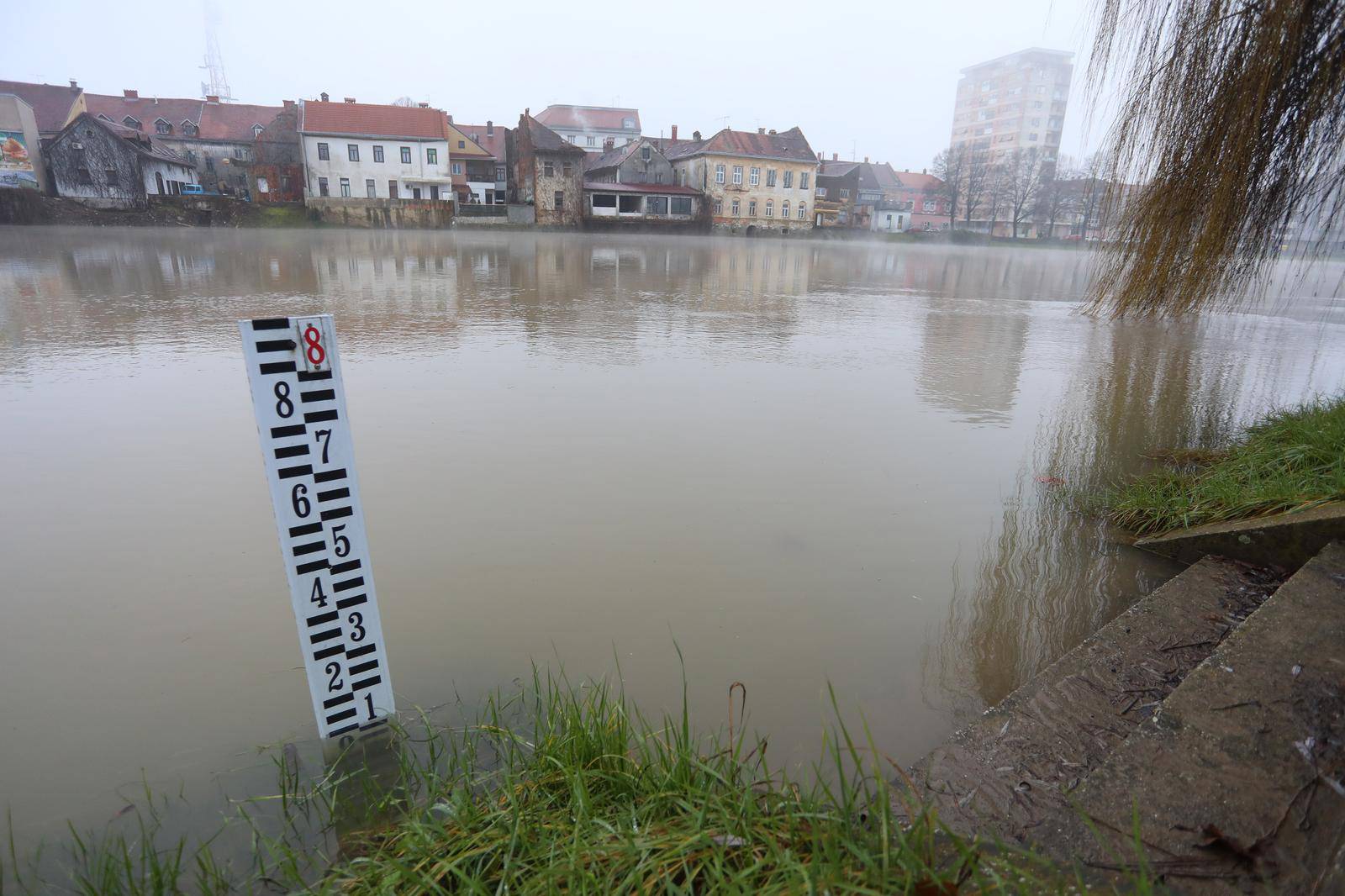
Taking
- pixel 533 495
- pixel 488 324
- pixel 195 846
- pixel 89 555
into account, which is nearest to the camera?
pixel 195 846

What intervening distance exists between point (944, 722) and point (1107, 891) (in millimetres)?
1285

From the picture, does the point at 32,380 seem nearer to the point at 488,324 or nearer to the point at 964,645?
the point at 488,324

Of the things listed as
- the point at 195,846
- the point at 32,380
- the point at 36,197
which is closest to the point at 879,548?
the point at 195,846

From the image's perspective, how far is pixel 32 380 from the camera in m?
7.03

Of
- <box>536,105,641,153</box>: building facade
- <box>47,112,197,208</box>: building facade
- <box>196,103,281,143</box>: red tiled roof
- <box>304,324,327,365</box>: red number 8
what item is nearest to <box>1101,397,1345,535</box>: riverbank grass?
<box>304,324,327,365</box>: red number 8

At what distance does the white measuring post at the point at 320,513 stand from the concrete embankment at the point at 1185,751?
1997mm

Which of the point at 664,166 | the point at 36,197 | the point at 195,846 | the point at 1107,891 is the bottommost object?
the point at 195,846

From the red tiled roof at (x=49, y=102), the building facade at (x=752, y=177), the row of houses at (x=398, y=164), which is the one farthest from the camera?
the building facade at (x=752, y=177)

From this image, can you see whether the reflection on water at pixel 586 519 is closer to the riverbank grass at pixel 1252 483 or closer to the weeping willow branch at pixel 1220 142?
the riverbank grass at pixel 1252 483

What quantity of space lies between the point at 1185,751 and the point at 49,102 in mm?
77059

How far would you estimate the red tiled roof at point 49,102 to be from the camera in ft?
176

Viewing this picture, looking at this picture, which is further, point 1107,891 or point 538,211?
point 538,211

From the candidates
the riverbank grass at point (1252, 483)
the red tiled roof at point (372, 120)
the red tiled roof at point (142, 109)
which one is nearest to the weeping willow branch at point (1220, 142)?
the riverbank grass at point (1252, 483)

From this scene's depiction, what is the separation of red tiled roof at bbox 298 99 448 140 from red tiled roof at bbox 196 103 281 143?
24.8ft
